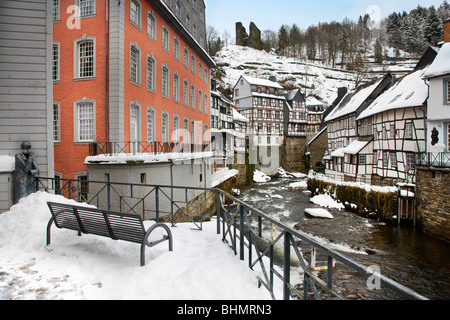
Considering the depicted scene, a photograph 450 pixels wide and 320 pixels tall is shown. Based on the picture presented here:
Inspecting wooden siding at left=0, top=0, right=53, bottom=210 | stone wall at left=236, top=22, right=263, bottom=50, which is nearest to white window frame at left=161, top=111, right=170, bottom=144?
wooden siding at left=0, top=0, right=53, bottom=210

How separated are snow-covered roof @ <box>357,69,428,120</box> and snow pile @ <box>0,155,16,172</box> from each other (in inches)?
908

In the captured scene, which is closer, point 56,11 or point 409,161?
point 56,11

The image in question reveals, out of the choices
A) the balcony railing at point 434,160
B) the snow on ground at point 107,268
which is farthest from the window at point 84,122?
the balcony railing at point 434,160

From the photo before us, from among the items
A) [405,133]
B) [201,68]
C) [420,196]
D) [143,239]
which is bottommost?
[420,196]

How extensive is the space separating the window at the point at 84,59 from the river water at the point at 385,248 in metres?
14.3

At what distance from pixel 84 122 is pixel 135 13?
641 centimetres

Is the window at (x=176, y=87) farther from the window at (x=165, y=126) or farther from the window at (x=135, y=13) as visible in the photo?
the window at (x=135, y=13)

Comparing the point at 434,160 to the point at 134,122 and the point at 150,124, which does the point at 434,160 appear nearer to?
the point at 150,124

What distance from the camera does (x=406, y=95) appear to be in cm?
2081

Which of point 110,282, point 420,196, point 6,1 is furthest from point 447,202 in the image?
point 6,1

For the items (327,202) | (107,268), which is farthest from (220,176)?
(107,268)

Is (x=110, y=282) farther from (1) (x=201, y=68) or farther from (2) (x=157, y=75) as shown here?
(1) (x=201, y=68)
